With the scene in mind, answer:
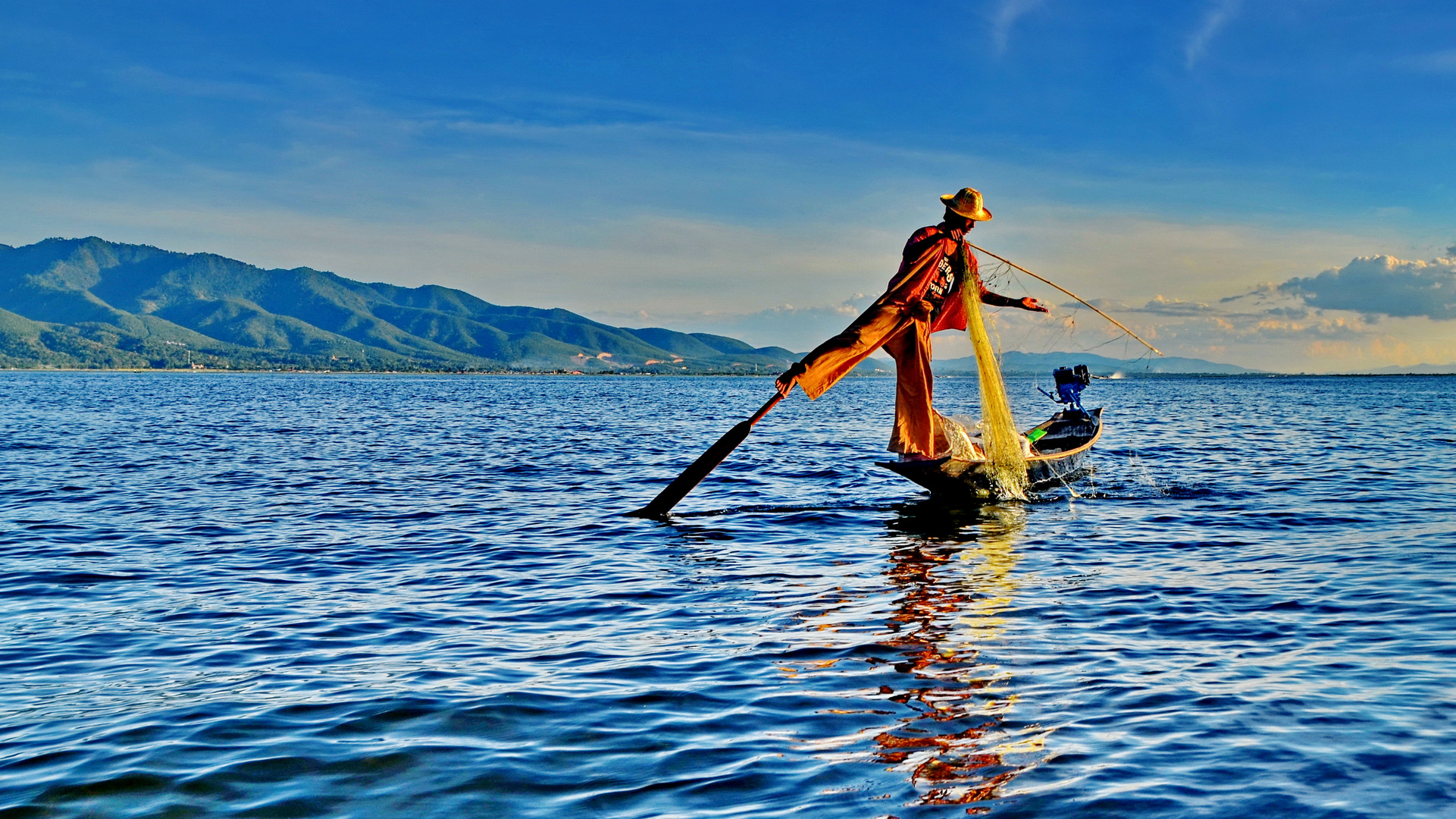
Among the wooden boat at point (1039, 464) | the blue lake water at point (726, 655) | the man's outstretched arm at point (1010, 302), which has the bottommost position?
the blue lake water at point (726, 655)

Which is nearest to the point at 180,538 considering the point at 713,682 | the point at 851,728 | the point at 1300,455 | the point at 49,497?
the point at 49,497

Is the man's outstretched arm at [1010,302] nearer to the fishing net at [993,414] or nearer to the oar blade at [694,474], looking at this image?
the fishing net at [993,414]

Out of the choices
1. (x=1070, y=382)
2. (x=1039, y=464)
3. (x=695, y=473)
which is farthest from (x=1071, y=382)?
(x=695, y=473)

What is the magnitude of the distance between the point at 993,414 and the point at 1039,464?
2.86m

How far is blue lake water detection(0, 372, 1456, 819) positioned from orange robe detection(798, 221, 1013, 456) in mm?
2093

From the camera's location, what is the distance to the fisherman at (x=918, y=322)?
18594 millimetres

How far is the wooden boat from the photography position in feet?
66.1

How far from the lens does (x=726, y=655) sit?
986cm

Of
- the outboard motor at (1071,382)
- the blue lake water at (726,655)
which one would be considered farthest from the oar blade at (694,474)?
the outboard motor at (1071,382)

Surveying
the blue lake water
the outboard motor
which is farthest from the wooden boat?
the blue lake water

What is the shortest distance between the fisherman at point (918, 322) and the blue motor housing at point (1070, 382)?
7656mm

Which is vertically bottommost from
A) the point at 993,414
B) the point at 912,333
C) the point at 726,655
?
the point at 726,655

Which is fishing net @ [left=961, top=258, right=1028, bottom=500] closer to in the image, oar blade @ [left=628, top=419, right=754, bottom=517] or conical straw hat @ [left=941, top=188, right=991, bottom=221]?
conical straw hat @ [left=941, top=188, right=991, bottom=221]

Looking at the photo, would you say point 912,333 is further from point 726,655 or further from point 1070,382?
point 726,655
